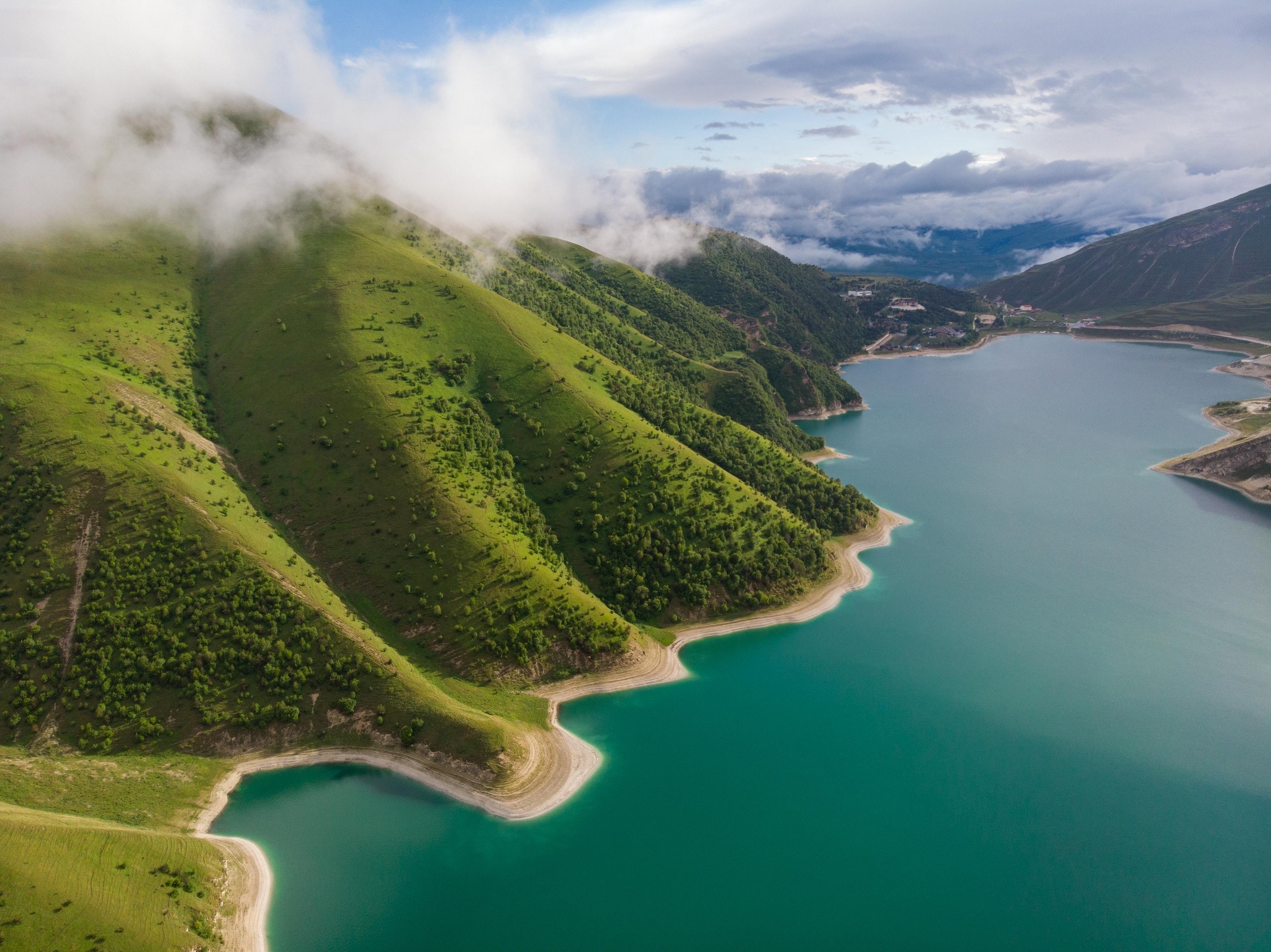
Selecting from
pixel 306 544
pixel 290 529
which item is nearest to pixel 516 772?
pixel 306 544

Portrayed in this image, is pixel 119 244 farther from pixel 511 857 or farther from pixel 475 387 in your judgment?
pixel 511 857

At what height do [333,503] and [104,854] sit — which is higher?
[333,503]

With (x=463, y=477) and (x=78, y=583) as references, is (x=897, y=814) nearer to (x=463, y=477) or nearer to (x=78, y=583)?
(x=463, y=477)

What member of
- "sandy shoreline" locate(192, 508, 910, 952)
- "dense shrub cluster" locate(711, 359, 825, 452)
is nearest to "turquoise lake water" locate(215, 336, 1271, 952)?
"sandy shoreline" locate(192, 508, 910, 952)

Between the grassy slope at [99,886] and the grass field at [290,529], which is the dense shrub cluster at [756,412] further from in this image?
the grassy slope at [99,886]

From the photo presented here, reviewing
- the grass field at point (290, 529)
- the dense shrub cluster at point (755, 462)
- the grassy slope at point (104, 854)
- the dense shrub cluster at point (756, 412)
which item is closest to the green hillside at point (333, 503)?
the grass field at point (290, 529)

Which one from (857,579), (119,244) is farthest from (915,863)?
(119,244)

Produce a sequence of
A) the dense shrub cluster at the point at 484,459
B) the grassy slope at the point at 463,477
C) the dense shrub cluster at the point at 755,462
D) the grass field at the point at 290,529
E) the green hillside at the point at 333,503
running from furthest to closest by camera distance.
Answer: the dense shrub cluster at the point at 755,462
the dense shrub cluster at the point at 484,459
the grassy slope at the point at 463,477
the green hillside at the point at 333,503
the grass field at the point at 290,529
